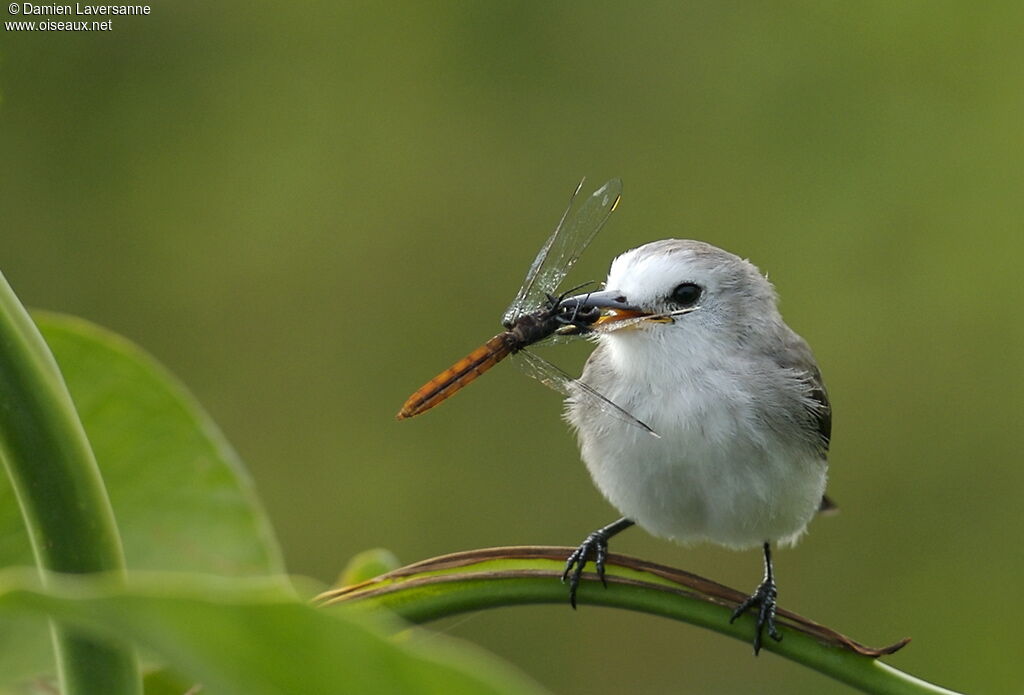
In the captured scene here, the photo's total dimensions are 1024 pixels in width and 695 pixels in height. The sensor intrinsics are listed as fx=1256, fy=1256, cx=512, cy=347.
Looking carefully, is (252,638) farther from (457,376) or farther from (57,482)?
(457,376)

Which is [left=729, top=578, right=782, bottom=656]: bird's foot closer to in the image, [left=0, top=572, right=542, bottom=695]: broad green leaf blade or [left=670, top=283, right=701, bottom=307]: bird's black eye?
[left=670, top=283, right=701, bottom=307]: bird's black eye

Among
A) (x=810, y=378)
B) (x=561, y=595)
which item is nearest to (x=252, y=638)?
(x=561, y=595)

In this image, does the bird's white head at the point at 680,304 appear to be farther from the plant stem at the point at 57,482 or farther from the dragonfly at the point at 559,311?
the plant stem at the point at 57,482

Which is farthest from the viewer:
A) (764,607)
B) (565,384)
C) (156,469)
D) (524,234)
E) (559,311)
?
(524,234)

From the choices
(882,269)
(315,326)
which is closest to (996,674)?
(882,269)

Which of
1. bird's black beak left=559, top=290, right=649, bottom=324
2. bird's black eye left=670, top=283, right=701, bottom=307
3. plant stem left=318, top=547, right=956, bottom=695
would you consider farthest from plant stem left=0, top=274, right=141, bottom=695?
bird's black eye left=670, top=283, right=701, bottom=307

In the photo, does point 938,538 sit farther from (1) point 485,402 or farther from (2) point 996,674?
(1) point 485,402
